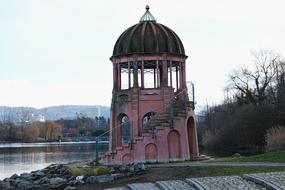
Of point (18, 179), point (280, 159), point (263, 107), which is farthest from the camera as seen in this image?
point (263, 107)

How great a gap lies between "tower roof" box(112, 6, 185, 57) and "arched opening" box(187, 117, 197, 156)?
13.7 feet

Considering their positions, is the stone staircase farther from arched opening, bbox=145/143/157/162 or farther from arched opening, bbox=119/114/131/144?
arched opening, bbox=119/114/131/144

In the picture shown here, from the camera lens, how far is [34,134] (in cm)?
17925

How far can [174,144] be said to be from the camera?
97.1ft

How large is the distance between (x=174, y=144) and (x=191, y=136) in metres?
2.89

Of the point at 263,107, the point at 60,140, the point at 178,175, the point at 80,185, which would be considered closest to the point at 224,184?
the point at 178,175

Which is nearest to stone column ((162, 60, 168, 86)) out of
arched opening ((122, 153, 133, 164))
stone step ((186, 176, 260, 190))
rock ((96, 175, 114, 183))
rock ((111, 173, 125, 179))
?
arched opening ((122, 153, 133, 164))

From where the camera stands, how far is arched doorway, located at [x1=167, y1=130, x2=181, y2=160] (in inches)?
1158

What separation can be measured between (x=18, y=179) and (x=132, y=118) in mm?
7334

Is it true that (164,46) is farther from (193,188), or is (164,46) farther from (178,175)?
(193,188)

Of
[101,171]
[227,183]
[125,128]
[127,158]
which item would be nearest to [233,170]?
[227,183]

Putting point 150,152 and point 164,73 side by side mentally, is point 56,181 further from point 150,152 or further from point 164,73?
point 164,73

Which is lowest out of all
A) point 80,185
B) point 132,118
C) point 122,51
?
point 80,185

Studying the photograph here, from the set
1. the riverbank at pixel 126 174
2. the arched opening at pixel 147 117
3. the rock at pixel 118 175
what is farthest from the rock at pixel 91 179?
the arched opening at pixel 147 117
